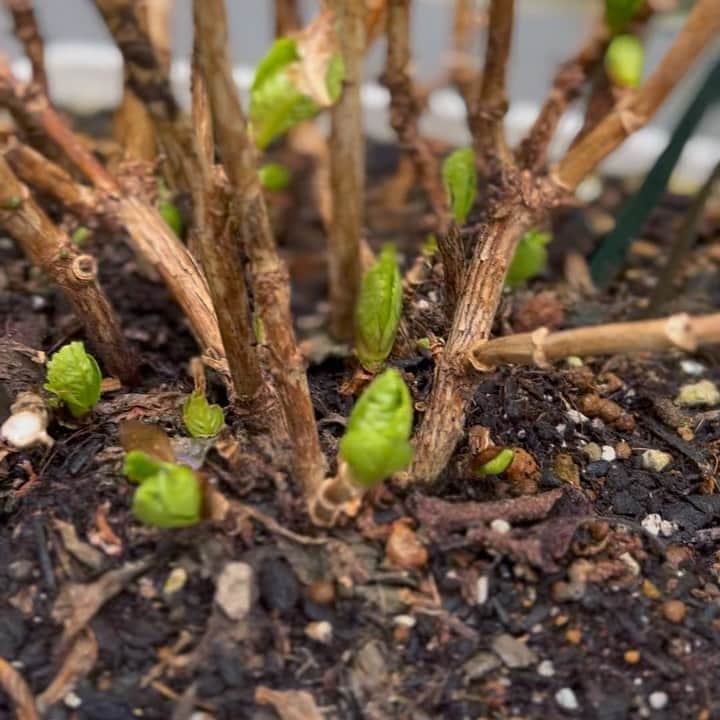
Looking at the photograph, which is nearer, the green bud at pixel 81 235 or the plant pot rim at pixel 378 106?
the green bud at pixel 81 235

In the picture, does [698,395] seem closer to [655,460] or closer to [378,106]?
[655,460]

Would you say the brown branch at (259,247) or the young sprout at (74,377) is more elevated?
the brown branch at (259,247)

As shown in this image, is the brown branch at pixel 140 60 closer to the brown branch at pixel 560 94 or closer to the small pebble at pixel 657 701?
the brown branch at pixel 560 94

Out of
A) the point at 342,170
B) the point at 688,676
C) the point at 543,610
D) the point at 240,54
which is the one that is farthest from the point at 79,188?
the point at 240,54

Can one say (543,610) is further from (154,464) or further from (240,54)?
(240,54)

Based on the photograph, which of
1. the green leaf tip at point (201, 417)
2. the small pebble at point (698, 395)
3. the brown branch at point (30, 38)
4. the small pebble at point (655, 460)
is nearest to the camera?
the green leaf tip at point (201, 417)

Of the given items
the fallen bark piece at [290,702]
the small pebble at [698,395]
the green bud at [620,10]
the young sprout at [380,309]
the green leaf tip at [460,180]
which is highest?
the green bud at [620,10]

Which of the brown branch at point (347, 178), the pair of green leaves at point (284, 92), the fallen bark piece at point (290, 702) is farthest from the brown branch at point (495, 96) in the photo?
the fallen bark piece at point (290, 702)

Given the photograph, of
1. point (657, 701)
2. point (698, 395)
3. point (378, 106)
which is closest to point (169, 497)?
point (657, 701)
